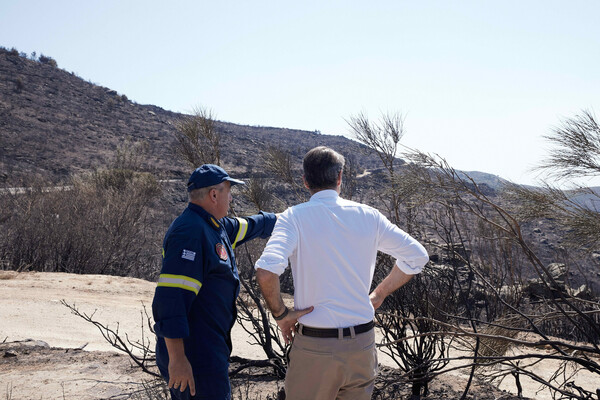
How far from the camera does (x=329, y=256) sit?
7.79 ft

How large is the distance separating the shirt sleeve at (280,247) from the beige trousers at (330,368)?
0.38m

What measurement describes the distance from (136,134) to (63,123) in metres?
4.84

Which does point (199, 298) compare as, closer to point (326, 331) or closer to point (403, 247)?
point (326, 331)

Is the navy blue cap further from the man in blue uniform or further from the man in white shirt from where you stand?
the man in white shirt

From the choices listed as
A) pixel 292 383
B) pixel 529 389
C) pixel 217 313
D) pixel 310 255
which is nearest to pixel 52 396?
pixel 217 313

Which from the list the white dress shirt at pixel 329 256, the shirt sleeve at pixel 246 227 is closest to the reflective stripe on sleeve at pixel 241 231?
the shirt sleeve at pixel 246 227

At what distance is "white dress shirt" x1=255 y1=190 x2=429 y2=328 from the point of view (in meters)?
2.38

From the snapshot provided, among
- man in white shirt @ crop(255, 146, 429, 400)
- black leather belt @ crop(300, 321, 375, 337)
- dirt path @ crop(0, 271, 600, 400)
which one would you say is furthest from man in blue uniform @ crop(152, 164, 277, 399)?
dirt path @ crop(0, 271, 600, 400)

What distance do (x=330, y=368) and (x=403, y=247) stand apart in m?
0.64

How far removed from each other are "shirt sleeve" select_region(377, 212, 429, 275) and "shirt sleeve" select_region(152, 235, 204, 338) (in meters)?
0.86

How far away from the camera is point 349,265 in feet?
7.86

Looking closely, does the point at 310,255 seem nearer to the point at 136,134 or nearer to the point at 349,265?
the point at 349,265

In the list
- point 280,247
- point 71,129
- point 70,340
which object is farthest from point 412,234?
point 71,129

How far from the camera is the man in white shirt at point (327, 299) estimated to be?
7.75ft
